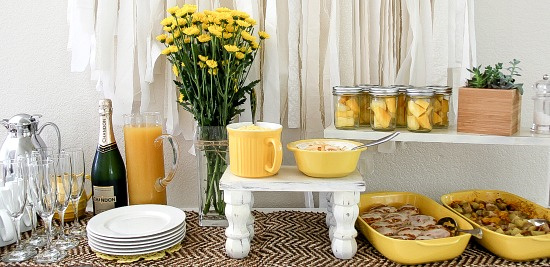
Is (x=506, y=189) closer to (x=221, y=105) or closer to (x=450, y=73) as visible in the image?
(x=450, y=73)

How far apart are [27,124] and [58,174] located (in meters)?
0.30

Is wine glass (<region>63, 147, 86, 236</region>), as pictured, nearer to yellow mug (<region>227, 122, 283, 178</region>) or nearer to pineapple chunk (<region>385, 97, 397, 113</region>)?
yellow mug (<region>227, 122, 283, 178</region>)

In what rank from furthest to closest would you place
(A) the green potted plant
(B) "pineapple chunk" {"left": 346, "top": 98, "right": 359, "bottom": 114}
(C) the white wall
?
(C) the white wall, (B) "pineapple chunk" {"left": 346, "top": 98, "right": 359, "bottom": 114}, (A) the green potted plant

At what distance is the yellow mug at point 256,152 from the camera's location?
112cm

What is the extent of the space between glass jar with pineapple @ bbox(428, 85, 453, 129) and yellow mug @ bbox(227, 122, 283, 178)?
403 millimetres

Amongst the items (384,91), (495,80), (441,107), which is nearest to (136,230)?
(384,91)

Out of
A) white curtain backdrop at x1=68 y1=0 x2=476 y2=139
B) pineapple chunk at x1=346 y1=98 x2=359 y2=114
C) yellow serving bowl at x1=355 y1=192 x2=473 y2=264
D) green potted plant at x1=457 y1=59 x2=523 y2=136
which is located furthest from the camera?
white curtain backdrop at x1=68 y1=0 x2=476 y2=139

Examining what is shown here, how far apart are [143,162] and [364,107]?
0.58 m

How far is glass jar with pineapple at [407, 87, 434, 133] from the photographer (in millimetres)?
1230

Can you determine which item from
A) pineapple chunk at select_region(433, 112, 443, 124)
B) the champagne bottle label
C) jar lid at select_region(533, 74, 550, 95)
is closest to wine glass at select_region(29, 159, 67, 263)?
the champagne bottle label

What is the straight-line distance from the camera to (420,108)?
1.23 metres

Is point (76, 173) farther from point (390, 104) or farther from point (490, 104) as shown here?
point (490, 104)

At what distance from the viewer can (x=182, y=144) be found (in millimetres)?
1542

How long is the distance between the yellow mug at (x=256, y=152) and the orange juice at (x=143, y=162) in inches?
12.1
